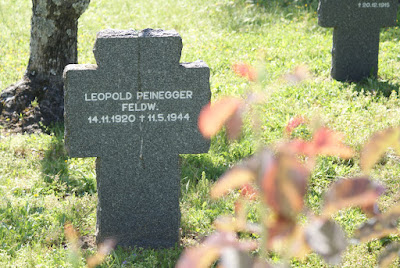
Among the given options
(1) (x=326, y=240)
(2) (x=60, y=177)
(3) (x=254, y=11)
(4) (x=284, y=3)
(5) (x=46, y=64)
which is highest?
(4) (x=284, y=3)

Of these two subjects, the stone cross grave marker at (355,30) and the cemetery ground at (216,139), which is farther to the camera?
the stone cross grave marker at (355,30)

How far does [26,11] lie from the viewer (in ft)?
37.7

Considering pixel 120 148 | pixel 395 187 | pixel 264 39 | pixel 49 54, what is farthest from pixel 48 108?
pixel 264 39

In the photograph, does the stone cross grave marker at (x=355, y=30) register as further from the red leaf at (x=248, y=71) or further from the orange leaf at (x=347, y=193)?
the orange leaf at (x=347, y=193)

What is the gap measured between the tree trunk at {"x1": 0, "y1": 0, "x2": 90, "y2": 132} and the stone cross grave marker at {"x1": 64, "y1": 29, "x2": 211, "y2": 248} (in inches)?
99.7

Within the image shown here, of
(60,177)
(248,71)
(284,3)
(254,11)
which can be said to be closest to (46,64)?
(60,177)

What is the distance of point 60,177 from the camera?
5008mm

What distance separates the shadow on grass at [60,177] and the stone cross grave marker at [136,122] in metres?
0.92

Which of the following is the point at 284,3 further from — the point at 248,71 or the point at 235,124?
the point at 235,124

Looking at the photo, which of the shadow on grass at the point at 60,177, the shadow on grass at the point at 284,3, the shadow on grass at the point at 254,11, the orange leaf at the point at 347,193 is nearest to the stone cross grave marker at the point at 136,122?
the shadow on grass at the point at 60,177

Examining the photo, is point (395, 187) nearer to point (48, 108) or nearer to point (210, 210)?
point (210, 210)

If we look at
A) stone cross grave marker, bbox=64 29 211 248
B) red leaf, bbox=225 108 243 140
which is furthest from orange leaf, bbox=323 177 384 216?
stone cross grave marker, bbox=64 29 211 248

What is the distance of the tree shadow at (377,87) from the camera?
23.0ft

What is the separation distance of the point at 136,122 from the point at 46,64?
2886mm
